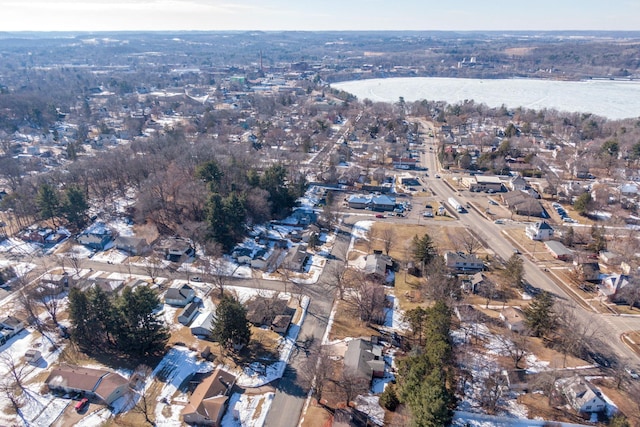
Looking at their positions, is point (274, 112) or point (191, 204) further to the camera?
point (274, 112)

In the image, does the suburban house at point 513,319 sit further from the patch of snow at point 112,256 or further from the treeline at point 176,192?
the patch of snow at point 112,256

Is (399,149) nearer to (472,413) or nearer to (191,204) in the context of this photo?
(191,204)

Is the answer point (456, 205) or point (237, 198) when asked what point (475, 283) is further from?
point (237, 198)

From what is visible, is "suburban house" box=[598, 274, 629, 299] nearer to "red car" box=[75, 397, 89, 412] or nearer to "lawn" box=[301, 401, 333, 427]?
"lawn" box=[301, 401, 333, 427]

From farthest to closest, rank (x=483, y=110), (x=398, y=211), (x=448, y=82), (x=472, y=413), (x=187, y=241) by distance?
1. (x=448, y=82)
2. (x=483, y=110)
3. (x=398, y=211)
4. (x=187, y=241)
5. (x=472, y=413)

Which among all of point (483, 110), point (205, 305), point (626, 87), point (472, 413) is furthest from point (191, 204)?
point (626, 87)

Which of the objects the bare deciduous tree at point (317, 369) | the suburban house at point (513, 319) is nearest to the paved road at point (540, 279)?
the suburban house at point (513, 319)
